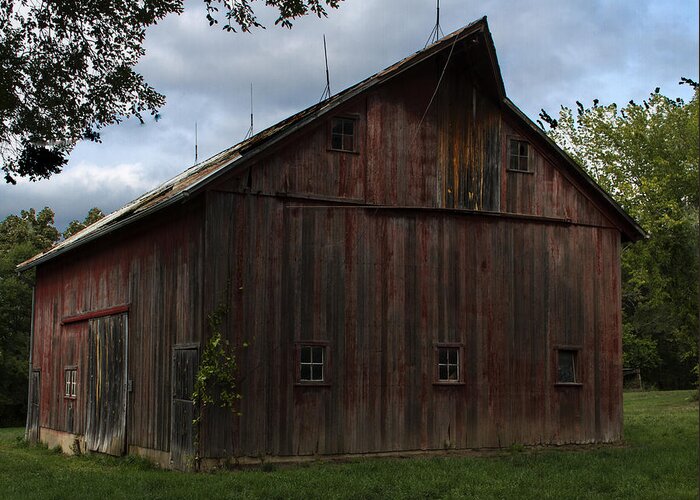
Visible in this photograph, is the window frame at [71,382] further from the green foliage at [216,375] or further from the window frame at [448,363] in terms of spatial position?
the window frame at [448,363]

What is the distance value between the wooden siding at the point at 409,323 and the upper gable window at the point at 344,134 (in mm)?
1278

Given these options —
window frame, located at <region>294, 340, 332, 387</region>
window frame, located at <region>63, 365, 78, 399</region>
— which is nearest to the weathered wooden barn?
window frame, located at <region>294, 340, 332, 387</region>

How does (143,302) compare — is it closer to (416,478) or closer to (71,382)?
(71,382)

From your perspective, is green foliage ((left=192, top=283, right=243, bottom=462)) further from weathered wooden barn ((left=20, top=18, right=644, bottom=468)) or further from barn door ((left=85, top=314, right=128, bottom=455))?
barn door ((left=85, top=314, right=128, bottom=455))

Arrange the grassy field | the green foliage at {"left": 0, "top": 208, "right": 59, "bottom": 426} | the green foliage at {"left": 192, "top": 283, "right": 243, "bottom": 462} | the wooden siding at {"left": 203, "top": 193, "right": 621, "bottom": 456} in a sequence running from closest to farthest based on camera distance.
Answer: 1. the grassy field
2. the green foliage at {"left": 192, "top": 283, "right": 243, "bottom": 462}
3. the wooden siding at {"left": 203, "top": 193, "right": 621, "bottom": 456}
4. the green foliage at {"left": 0, "top": 208, "right": 59, "bottom": 426}

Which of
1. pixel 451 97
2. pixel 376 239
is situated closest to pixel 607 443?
pixel 376 239

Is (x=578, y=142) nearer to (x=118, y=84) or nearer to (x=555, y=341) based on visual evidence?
(x=555, y=341)

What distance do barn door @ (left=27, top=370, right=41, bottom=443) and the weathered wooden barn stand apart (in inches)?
225

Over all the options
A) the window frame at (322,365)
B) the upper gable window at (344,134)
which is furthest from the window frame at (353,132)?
the window frame at (322,365)

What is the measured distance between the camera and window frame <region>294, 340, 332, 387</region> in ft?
56.3

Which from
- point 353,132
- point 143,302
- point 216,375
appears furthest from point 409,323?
point 143,302

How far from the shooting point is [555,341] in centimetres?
1989

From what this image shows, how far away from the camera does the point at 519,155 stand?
19.9 meters

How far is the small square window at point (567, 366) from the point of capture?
19.9 m
